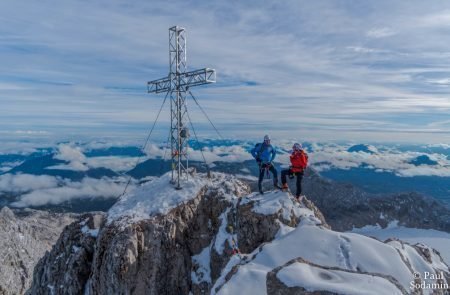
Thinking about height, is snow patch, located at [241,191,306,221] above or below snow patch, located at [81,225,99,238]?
above

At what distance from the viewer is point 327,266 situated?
15945 millimetres

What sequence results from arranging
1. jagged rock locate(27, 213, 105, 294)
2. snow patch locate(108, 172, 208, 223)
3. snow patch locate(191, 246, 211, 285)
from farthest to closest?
jagged rock locate(27, 213, 105, 294) < snow patch locate(108, 172, 208, 223) < snow patch locate(191, 246, 211, 285)

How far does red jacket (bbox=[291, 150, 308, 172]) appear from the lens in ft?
88.8

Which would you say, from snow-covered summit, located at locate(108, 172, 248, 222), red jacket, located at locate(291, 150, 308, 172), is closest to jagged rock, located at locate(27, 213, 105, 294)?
snow-covered summit, located at locate(108, 172, 248, 222)

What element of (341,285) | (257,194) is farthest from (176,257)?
(341,285)

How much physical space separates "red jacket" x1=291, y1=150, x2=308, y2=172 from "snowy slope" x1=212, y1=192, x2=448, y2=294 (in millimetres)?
7473

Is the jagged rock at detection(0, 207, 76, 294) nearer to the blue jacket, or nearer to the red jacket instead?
the blue jacket

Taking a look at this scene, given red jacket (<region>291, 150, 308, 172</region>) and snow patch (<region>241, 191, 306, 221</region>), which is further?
snow patch (<region>241, 191, 306, 221</region>)

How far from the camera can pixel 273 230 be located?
87.1 ft

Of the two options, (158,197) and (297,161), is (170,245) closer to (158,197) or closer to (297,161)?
(158,197)

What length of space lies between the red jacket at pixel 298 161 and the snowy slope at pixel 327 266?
24.5 ft

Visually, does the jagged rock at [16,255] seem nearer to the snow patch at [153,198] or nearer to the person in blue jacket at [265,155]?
the snow patch at [153,198]

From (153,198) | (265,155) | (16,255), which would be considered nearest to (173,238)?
(153,198)

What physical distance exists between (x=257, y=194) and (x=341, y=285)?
18163mm
